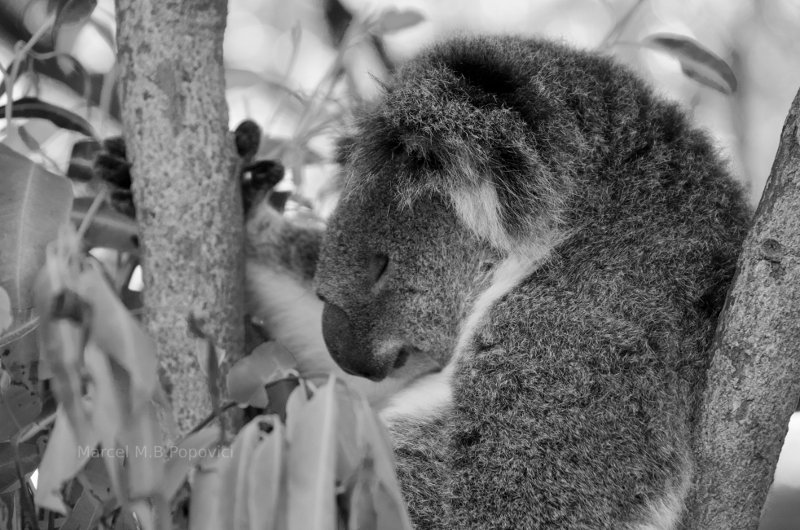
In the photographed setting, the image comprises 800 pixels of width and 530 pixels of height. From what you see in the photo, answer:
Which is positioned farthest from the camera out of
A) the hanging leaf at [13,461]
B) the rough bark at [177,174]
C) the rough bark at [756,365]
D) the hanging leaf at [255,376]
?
the rough bark at [177,174]

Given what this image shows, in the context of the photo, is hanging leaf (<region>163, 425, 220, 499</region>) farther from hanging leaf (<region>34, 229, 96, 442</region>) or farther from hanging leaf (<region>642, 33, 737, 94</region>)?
hanging leaf (<region>642, 33, 737, 94</region>)

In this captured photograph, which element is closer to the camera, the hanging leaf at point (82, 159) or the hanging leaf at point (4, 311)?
the hanging leaf at point (4, 311)

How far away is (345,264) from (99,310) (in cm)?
126

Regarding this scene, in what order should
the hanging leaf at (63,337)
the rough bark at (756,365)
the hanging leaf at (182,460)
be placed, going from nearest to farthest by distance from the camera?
1. the hanging leaf at (63,337)
2. the hanging leaf at (182,460)
3. the rough bark at (756,365)

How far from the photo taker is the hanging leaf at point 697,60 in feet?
7.80

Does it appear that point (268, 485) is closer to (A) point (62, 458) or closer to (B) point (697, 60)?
(A) point (62, 458)

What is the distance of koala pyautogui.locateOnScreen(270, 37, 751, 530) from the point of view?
6.20 ft

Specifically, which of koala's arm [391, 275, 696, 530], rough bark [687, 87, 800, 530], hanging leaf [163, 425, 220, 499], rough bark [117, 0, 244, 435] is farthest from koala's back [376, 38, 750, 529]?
hanging leaf [163, 425, 220, 499]

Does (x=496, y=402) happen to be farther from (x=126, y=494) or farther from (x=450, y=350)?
(x=126, y=494)

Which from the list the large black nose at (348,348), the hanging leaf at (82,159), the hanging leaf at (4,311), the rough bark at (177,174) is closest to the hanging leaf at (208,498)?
the hanging leaf at (4,311)

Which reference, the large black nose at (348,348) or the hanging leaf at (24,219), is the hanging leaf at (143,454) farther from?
the large black nose at (348,348)

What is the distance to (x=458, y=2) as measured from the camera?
766 cm

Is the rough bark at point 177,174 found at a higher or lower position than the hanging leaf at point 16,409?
higher

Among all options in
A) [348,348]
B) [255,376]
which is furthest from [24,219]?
[348,348]
